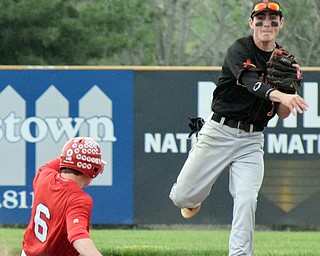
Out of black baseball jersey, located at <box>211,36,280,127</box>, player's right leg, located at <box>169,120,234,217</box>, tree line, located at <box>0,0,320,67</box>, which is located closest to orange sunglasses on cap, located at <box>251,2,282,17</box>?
black baseball jersey, located at <box>211,36,280,127</box>

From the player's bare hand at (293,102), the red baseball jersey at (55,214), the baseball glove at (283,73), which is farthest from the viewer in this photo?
the baseball glove at (283,73)

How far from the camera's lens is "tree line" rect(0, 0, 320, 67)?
20.2 meters

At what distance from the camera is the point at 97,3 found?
22.1m

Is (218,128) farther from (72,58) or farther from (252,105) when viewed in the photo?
(72,58)

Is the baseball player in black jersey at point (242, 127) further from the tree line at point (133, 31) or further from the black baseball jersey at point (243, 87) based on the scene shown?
the tree line at point (133, 31)

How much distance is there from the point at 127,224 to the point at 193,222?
82 cm

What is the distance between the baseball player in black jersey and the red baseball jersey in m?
2.40

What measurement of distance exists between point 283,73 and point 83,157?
2.70 m

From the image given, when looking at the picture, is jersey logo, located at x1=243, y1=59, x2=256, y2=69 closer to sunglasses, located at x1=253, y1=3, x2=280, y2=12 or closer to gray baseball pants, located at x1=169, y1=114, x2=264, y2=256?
sunglasses, located at x1=253, y1=3, x2=280, y2=12

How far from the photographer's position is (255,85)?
25.4ft

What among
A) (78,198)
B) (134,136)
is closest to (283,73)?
(78,198)

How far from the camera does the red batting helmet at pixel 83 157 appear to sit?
5.63 metres

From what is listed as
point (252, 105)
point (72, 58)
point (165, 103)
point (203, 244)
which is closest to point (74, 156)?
point (252, 105)

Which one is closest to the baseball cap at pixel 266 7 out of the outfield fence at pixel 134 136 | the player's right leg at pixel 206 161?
the player's right leg at pixel 206 161
